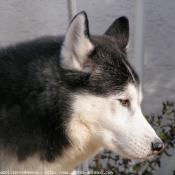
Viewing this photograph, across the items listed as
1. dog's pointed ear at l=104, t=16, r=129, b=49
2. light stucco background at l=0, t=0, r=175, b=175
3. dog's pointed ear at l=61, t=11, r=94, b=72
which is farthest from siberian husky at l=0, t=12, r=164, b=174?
light stucco background at l=0, t=0, r=175, b=175

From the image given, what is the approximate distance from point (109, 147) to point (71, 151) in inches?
9.6

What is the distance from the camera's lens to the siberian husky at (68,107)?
2303mm

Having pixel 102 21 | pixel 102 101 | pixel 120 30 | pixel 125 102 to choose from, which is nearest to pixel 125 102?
pixel 125 102

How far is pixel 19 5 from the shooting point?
4.35 m

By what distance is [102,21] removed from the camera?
Result: 4.33m

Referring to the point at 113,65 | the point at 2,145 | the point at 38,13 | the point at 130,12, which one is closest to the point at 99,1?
the point at 130,12

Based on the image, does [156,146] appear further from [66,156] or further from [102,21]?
[102,21]

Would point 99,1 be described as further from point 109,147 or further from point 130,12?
point 109,147

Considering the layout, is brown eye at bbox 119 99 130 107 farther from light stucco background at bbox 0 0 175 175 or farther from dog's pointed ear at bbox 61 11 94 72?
light stucco background at bbox 0 0 175 175

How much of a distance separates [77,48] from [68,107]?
0.35 meters

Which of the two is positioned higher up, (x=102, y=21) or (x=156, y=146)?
(x=156, y=146)

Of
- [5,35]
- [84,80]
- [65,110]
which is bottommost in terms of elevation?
[5,35]

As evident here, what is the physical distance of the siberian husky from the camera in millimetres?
2303

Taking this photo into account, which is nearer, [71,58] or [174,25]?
[71,58]
